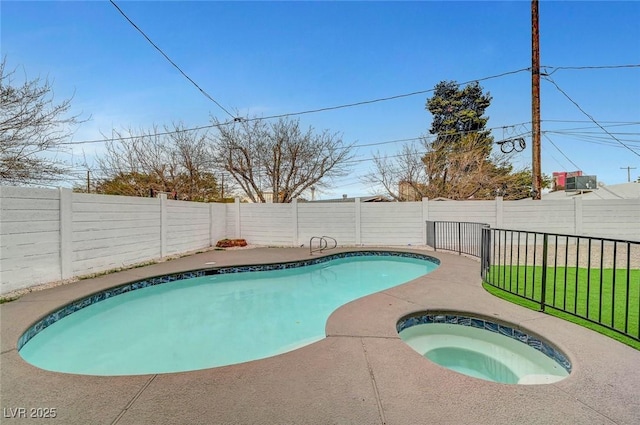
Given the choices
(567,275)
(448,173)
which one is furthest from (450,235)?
(448,173)

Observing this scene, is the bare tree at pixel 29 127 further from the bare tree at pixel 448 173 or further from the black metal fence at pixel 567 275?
the bare tree at pixel 448 173

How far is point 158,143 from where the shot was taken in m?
13.6

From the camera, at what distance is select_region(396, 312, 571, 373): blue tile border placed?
107 inches

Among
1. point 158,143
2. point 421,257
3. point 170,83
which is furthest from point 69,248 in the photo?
point 158,143

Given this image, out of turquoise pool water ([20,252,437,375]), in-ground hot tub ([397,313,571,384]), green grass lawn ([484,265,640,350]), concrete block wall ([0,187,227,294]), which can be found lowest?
turquoise pool water ([20,252,437,375])

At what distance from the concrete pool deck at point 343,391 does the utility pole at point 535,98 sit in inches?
323

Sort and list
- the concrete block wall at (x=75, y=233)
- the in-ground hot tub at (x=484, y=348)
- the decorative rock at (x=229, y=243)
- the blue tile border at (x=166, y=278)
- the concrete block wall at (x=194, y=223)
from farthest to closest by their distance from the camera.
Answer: the decorative rock at (x=229, y=243)
the concrete block wall at (x=194, y=223)
the concrete block wall at (x=75, y=233)
the blue tile border at (x=166, y=278)
the in-ground hot tub at (x=484, y=348)

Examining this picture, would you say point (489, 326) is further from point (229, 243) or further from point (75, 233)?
point (229, 243)

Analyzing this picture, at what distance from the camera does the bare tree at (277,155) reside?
46.4ft

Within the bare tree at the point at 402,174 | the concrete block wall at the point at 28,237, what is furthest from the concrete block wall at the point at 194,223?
the bare tree at the point at 402,174

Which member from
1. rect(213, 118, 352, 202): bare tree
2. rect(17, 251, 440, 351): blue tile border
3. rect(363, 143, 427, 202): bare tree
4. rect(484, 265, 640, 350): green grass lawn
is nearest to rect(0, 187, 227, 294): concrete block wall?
rect(17, 251, 440, 351): blue tile border

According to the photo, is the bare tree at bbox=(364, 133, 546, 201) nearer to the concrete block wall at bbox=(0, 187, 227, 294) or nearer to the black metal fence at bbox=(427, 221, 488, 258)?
the black metal fence at bbox=(427, 221, 488, 258)

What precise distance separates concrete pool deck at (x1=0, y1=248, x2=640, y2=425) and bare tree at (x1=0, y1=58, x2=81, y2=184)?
7.04 metres

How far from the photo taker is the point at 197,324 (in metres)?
4.36
